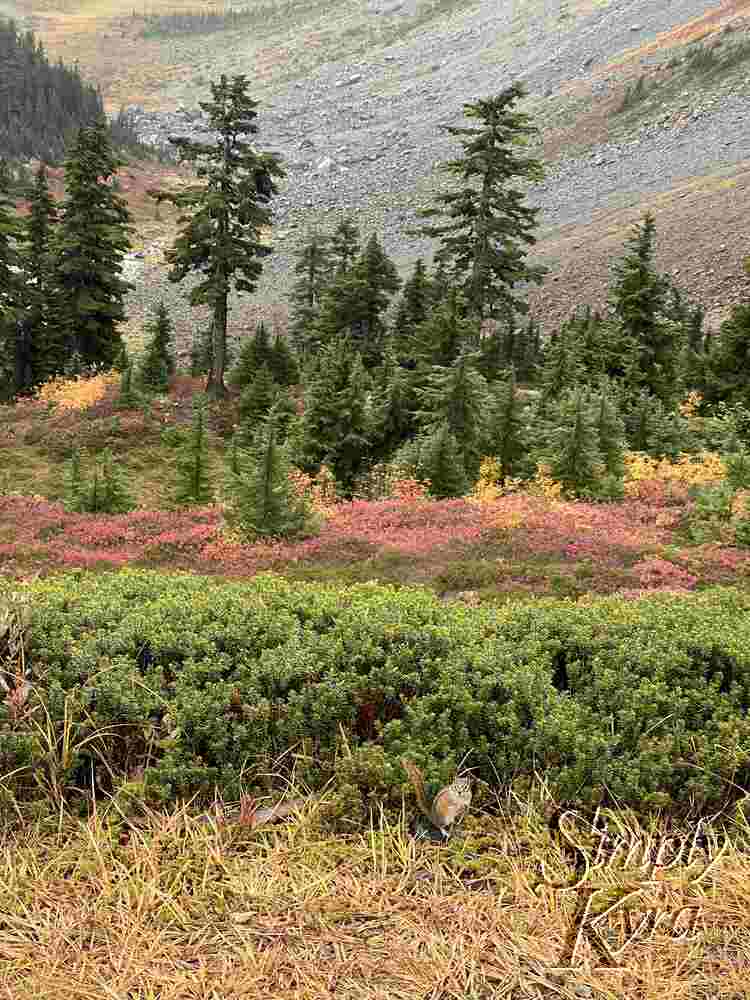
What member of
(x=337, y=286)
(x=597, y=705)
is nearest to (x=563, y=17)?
(x=337, y=286)

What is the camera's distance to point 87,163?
3472 cm

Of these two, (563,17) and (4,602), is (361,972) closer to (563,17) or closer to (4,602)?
(4,602)

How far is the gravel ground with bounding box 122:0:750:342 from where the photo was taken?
211ft

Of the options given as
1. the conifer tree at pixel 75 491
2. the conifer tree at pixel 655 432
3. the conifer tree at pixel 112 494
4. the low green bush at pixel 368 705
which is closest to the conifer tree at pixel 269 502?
the conifer tree at pixel 112 494

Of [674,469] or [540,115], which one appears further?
[540,115]

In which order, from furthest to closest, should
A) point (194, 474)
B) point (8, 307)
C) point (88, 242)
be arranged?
point (88, 242) < point (8, 307) < point (194, 474)

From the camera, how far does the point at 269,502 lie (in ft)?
50.3

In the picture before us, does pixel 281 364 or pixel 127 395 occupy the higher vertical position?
pixel 281 364

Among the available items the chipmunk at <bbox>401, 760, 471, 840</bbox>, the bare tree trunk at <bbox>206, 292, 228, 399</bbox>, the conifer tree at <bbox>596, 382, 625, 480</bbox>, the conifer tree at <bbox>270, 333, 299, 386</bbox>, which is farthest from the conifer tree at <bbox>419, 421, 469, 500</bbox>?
the conifer tree at <bbox>270, 333, 299, 386</bbox>

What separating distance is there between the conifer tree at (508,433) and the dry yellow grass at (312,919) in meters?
18.5

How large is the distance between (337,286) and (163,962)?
33.9 m

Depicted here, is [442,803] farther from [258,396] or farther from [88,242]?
[88,242]

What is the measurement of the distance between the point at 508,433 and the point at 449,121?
82.7 metres

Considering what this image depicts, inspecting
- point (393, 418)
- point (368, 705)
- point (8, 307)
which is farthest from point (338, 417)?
point (8, 307)
